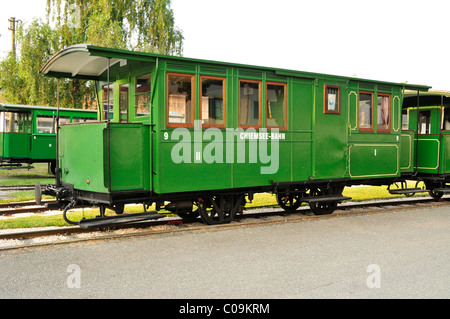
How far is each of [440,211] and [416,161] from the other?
1.67 meters

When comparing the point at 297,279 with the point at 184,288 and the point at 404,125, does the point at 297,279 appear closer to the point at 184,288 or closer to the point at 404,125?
the point at 184,288

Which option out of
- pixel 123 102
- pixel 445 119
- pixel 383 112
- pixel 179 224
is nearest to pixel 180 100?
pixel 123 102

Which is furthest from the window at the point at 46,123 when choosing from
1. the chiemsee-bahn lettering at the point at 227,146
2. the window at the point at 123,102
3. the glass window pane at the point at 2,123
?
the chiemsee-bahn lettering at the point at 227,146

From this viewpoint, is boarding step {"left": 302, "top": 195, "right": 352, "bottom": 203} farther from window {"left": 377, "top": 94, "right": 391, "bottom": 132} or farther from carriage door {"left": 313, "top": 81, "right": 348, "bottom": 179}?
window {"left": 377, "top": 94, "right": 391, "bottom": 132}

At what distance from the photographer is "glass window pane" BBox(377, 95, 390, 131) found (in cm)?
1064

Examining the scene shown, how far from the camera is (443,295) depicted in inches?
184

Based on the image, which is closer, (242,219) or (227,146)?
(227,146)

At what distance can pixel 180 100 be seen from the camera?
7.64 metres

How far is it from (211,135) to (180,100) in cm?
85

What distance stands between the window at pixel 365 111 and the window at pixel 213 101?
3.95m

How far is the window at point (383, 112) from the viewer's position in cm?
1065

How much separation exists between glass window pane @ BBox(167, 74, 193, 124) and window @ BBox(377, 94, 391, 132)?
5.30 meters

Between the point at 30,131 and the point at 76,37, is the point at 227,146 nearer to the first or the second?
the point at 30,131

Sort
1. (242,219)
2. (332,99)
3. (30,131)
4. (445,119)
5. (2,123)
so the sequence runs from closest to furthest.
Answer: (242,219) < (332,99) < (445,119) < (30,131) < (2,123)
